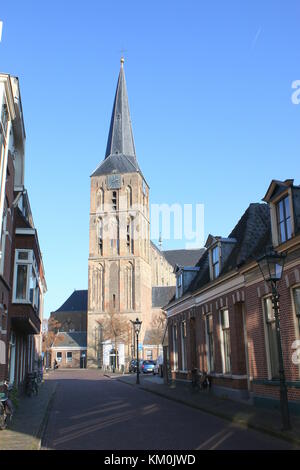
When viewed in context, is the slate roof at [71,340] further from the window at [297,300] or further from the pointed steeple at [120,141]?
the window at [297,300]

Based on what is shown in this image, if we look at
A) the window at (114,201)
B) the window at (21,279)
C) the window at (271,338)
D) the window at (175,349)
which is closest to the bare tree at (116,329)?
the window at (114,201)

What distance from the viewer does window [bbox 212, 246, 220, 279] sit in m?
20.1

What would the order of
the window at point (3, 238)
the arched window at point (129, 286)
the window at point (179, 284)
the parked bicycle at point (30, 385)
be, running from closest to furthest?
1. the window at point (3, 238)
2. the parked bicycle at point (30, 385)
3. the window at point (179, 284)
4. the arched window at point (129, 286)

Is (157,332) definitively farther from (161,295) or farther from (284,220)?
(284,220)

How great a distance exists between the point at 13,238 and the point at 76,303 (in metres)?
76.2

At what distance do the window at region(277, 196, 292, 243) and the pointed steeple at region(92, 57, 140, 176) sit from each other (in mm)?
65508

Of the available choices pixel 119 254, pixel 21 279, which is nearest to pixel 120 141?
pixel 119 254

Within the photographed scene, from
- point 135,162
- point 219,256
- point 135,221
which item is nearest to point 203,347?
point 219,256

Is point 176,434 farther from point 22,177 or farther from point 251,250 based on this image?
point 22,177

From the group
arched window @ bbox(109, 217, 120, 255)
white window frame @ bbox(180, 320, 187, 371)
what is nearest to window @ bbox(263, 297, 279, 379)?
white window frame @ bbox(180, 320, 187, 371)

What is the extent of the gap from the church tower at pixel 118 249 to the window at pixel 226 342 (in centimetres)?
5100

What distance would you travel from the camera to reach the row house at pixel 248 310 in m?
13.4

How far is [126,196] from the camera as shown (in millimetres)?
78375

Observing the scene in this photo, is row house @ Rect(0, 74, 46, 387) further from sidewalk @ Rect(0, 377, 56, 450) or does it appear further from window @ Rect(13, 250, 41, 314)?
sidewalk @ Rect(0, 377, 56, 450)
